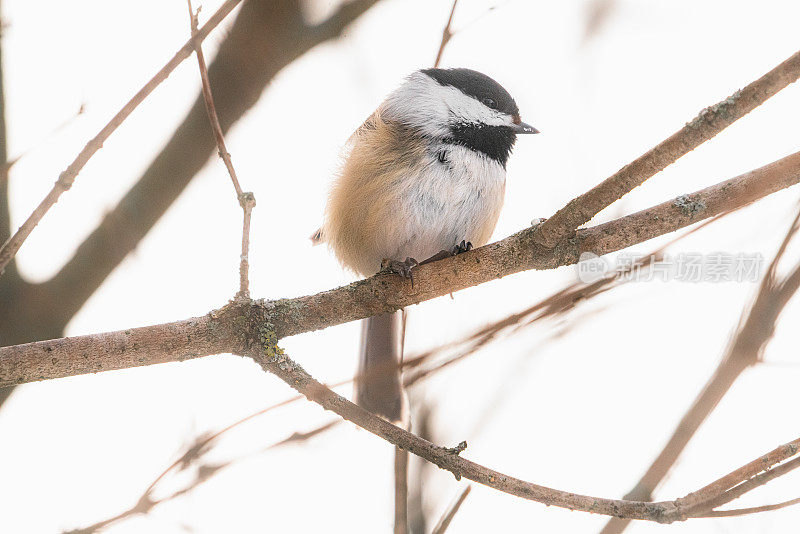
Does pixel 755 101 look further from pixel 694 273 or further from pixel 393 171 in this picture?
pixel 393 171

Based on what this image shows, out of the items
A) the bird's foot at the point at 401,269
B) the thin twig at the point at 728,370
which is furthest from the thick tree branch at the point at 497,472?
the bird's foot at the point at 401,269

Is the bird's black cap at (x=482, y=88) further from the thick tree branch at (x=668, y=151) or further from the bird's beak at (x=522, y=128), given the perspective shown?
the thick tree branch at (x=668, y=151)

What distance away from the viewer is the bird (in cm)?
216

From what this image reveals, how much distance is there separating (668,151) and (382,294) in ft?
2.43

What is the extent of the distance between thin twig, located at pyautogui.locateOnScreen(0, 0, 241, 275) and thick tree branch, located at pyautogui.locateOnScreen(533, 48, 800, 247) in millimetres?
752

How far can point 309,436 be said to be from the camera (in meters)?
1.72

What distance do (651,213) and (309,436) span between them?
2.97 ft

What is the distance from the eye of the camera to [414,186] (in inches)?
84.8

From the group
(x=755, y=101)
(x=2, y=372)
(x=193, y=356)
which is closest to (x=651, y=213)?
(x=755, y=101)

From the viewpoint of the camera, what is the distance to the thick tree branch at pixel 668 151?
1219 mm

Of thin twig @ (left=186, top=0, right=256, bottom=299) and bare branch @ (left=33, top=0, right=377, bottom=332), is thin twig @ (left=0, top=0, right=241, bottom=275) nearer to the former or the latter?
thin twig @ (left=186, top=0, right=256, bottom=299)

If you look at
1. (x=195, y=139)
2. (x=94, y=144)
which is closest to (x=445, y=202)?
(x=195, y=139)

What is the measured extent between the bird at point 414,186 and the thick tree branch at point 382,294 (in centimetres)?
27

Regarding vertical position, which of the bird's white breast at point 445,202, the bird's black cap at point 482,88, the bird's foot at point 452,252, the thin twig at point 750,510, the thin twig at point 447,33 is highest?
the bird's black cap at point 482,88
